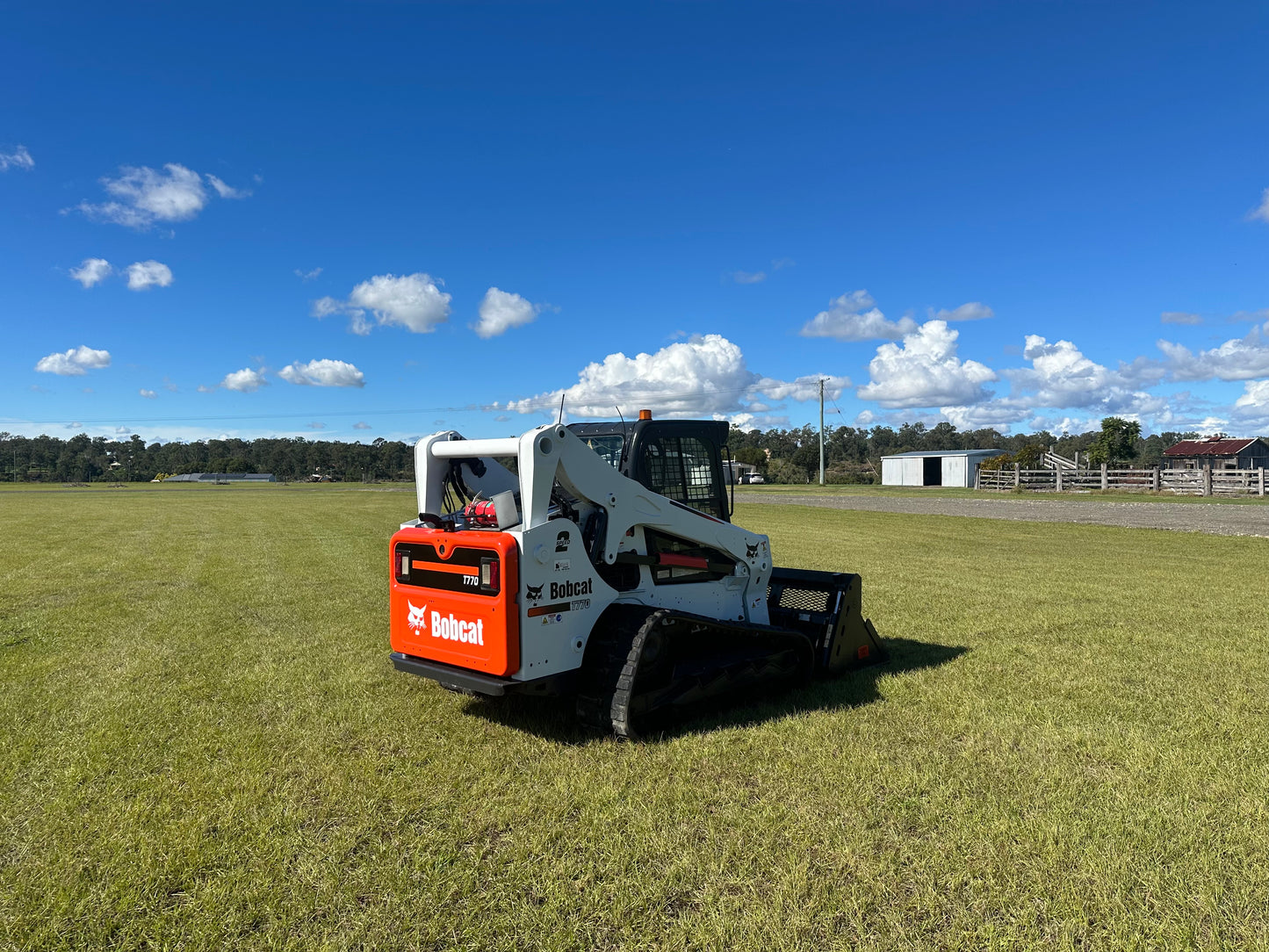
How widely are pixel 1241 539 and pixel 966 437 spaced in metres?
136

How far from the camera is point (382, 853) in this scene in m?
3.76

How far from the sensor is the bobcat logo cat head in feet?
18.3

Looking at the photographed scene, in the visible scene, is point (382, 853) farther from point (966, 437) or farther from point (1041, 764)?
point (966, 437)

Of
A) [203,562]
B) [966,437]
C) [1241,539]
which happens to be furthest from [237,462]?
[1241,539]

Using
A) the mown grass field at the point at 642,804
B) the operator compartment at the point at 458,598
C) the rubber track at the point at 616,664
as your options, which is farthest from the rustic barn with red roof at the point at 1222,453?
the operator compartment at the point at 458,598

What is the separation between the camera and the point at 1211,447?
64.9 meters

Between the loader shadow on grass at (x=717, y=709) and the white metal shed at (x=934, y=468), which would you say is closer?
the loader shadow on grass at (x=717, y=709)

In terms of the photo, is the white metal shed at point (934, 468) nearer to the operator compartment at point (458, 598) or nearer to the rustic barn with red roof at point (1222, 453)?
the rustic barn with red roof at point (1222, 453)

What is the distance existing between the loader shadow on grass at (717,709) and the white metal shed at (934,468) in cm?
6559

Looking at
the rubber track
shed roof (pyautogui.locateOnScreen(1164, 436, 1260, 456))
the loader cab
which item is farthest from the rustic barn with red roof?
the rubber track

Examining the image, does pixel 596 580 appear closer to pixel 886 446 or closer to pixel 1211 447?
pixel 1211 447

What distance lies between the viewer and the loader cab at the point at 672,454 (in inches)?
240

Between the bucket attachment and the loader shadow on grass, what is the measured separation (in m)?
0.17

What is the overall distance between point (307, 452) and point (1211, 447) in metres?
132
